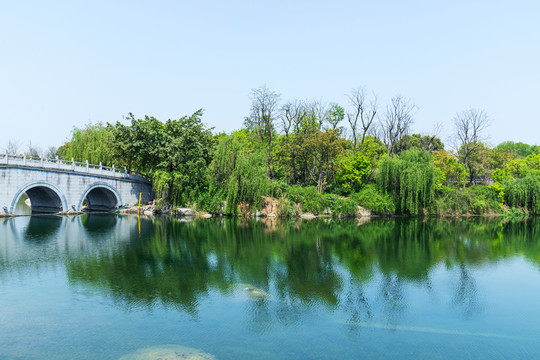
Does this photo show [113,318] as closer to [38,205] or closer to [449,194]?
[38,205]

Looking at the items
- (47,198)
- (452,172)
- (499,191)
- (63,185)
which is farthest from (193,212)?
(499,191)

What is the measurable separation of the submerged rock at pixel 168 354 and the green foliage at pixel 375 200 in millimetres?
30768

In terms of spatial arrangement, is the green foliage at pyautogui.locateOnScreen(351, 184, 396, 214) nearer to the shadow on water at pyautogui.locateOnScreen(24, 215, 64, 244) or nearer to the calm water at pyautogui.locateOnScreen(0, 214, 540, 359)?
the calm water at pyautogui.locateOnScreen(0, 214, 540, 359)

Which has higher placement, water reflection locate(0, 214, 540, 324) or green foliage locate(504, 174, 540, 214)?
green foliage locate(504, 174, 540, 214)

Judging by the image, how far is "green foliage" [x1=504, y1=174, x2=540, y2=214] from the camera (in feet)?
129

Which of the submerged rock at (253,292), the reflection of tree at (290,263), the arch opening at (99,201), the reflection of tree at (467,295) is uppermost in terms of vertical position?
the arch opening at (99,201)

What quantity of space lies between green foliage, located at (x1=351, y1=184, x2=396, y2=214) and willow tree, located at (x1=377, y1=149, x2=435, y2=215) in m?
0.72

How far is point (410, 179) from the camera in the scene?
3525cm

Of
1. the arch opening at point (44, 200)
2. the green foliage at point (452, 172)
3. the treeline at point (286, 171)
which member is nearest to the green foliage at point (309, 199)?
the treeline at point (286, 171)

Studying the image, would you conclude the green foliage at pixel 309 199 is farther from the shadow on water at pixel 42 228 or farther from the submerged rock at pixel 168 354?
the submerged rock at pixel 168 354

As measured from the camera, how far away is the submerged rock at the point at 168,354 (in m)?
7.57

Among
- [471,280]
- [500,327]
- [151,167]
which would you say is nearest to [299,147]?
[151,167]

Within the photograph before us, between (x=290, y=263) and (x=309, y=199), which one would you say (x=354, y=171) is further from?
(x=290, y=263)

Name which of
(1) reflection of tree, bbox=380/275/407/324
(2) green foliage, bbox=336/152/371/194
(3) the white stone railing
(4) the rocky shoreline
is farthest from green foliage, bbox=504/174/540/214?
(3) the white stone railing
